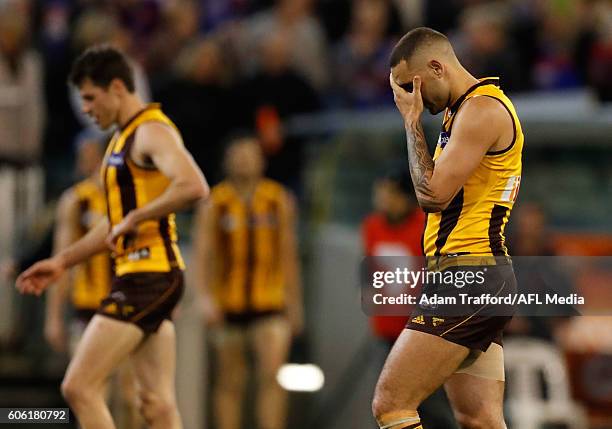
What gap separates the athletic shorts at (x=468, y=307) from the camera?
609 centimetres

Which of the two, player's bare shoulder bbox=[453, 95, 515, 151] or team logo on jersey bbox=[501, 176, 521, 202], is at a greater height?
player's bare shoulder bbox=[453, 95, 515, 151]

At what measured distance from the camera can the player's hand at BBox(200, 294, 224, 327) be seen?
10992mm

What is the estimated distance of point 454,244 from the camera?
20.2 ft

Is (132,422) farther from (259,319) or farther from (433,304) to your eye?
(433,304)

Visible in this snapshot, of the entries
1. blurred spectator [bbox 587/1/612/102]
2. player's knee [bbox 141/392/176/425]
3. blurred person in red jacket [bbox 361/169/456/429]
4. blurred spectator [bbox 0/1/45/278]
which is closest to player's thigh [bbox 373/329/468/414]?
player's knee [bbox 141/392/176/425]

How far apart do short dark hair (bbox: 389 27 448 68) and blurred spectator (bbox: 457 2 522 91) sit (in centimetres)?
582

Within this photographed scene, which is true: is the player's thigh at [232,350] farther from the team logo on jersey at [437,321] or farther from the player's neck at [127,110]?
the team logo on jersey at [437,321]

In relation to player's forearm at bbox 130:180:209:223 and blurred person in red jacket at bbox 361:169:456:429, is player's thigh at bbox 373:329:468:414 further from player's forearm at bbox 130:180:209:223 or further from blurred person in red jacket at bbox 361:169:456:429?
blurred person in red jacket at bbox 361:169:456:429

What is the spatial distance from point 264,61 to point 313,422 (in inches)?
144

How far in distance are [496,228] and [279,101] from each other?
6.84m

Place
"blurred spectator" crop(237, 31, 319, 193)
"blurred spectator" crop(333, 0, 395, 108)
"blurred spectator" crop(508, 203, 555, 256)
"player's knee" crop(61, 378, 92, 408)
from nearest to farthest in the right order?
1. "player's knee" crop(61, 378, 92, 408)
2. "blurred spectator" crop(508, 203, 555, 256)
3. "blurred spectator" crop(237, 31, 319, 193)
4. "blurred spectator" crop(333, 0, 395, 108)

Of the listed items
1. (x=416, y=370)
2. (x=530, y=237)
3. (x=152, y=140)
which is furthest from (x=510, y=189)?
(x=530, y=237)

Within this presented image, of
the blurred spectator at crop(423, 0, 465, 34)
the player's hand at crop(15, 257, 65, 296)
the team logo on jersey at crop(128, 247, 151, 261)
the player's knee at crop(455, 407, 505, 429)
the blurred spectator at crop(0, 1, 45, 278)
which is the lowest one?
the player's knee at crop(455, 407, 505, 429)

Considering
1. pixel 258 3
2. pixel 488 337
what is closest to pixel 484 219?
pixel 488 337
